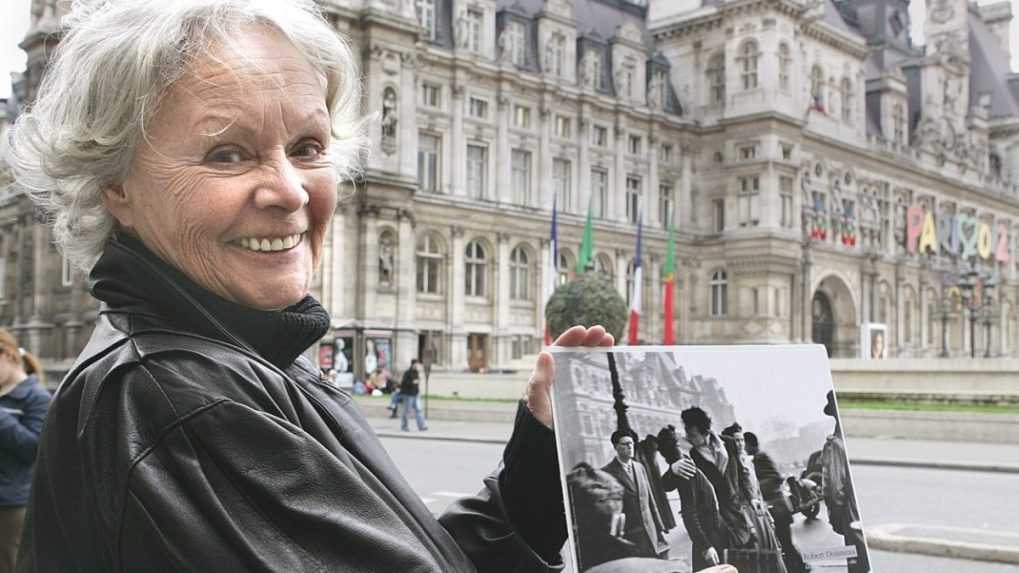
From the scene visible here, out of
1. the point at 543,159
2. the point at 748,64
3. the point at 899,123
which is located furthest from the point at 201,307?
the point at 899,123

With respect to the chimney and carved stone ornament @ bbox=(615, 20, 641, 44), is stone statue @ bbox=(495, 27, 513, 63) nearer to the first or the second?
carved stone ornament @ bbox=(615, 20, 641, 44)

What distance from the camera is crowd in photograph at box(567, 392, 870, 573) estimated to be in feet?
6.13

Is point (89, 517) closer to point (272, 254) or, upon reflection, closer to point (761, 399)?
point (272, 254)

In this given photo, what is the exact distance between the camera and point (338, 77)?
1930 millimetres

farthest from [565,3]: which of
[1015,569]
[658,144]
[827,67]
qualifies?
[1015,569]

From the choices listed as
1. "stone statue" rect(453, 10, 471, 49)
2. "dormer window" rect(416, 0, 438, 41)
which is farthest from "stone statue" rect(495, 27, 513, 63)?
"dormer window" rect(416, 0, 438, 41)

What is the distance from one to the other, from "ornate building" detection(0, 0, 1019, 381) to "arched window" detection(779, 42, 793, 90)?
0.12m

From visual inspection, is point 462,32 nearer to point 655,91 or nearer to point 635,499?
point 655,91

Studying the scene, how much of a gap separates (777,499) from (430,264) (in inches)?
1372

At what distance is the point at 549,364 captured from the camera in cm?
201

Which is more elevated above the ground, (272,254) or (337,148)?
(337,148)

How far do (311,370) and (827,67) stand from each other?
51169 mm

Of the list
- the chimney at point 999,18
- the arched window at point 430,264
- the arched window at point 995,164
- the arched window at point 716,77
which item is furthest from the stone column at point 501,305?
the chimney at point 999,18

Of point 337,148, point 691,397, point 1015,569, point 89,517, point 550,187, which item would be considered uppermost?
point 550,187
